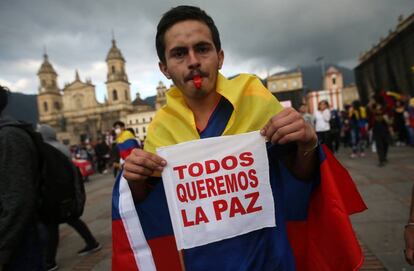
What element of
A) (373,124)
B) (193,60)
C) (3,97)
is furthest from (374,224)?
(373,124)

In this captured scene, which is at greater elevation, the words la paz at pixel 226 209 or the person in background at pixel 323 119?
the person in background at pixel 323 119

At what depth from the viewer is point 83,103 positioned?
101875 mm

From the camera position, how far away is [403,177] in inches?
257

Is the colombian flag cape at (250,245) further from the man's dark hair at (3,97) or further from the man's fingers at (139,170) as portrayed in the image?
the man's dark hair at (3,97)

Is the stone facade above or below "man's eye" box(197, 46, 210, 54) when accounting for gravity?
above

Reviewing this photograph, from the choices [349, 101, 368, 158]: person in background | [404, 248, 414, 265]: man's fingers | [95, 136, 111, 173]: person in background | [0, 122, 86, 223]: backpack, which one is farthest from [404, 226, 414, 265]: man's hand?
[95, 136, 111, 173]: person in background

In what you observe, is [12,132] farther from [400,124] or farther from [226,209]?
[400,124]

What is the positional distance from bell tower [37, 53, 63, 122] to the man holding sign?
110 metres

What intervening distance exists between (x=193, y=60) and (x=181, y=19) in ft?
0.70

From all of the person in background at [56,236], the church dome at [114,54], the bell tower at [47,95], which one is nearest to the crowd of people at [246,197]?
the person in background at [56,236]

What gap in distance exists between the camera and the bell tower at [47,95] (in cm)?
10269

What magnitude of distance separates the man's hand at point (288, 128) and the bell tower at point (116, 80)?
97756mm

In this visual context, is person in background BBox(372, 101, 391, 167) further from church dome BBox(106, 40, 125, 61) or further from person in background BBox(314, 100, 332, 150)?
church dome BBox(106, 40, 125, 61)

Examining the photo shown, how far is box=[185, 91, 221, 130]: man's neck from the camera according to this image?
1.49 metres
